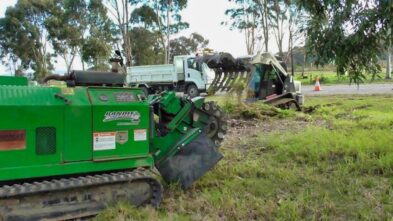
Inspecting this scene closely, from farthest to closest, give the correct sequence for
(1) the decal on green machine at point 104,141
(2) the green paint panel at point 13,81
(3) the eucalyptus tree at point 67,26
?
1. (3) the eucalyptus tree at point 67,26
2. (2) the green paint panel at point 13,81
3. (1) the decal on green machine at point 104,141

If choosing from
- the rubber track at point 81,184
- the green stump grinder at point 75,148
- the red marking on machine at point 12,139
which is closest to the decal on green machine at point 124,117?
the green stump grinder at point 75,148

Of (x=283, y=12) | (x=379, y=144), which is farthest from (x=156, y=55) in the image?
(x=379, y=144)

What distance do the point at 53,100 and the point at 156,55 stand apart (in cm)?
4860

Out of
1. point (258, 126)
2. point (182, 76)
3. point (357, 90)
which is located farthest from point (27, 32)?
point (258, 126)

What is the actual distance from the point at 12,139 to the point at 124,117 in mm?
1083

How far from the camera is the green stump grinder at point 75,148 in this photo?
4.08 m

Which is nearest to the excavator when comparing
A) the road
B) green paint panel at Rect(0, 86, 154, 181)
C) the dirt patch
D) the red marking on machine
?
the dirt patch

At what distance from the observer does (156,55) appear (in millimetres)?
52406

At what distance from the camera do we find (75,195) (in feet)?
14.3

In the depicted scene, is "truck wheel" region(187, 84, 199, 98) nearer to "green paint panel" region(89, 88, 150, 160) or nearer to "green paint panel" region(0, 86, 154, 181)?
"green paint panel" region(89, 88, 150, 160)

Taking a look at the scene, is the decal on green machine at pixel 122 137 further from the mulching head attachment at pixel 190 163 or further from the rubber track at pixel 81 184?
the mulching head attachment at pixel 190 163

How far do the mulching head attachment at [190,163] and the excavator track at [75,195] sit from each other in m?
0.58

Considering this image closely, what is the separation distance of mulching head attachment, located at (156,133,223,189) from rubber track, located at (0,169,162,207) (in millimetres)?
471

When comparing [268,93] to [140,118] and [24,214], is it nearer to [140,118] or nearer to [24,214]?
[140,118]
